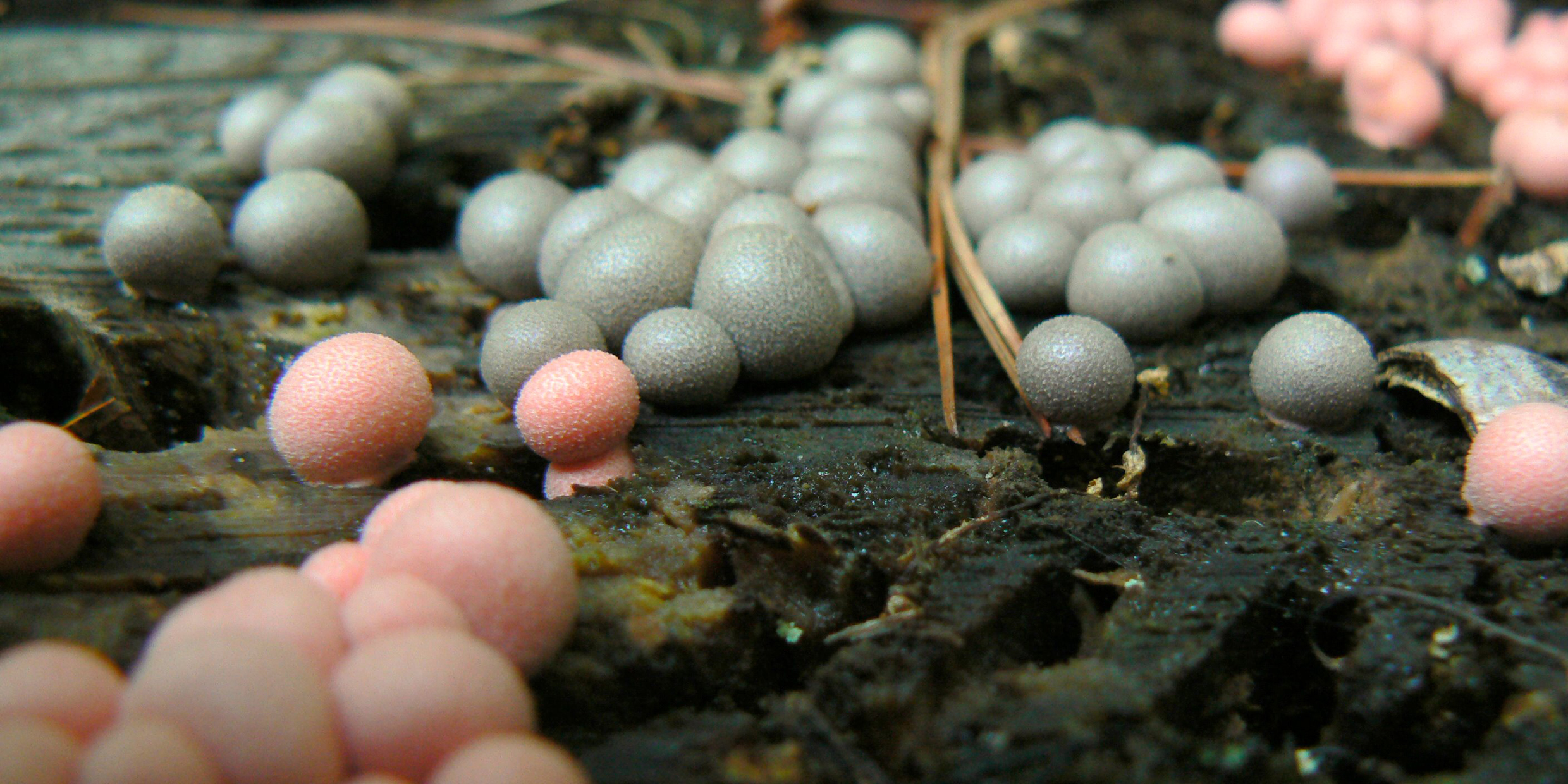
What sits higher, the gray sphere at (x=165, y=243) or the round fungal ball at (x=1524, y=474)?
the gray sphere at (x=165, y=243)

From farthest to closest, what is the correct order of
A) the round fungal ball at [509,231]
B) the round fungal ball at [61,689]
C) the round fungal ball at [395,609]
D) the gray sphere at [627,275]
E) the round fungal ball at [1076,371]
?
1. the round fungal ball at [509,231]
2. the gray sphere at [627,275]
3. the round fungal ball at [1076,371]
4. the round fungal ball at [395,609]
5. the round fungal ball at [61,689]

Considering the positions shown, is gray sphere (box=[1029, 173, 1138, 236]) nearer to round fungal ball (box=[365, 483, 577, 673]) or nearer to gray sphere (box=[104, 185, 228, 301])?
round fungal ball (box=[365, 483, 577, 673])

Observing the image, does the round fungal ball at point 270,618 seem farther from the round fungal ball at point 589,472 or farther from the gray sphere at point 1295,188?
the gray sphere at point 1295,188

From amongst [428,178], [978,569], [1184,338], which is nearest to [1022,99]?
[1184,338]

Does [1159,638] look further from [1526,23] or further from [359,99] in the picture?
[1526,23]

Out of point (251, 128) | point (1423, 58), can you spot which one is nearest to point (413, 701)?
point (251, 128)

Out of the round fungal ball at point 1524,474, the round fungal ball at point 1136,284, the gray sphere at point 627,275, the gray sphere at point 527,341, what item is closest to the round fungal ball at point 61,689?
the gray sphere at point 527,341
